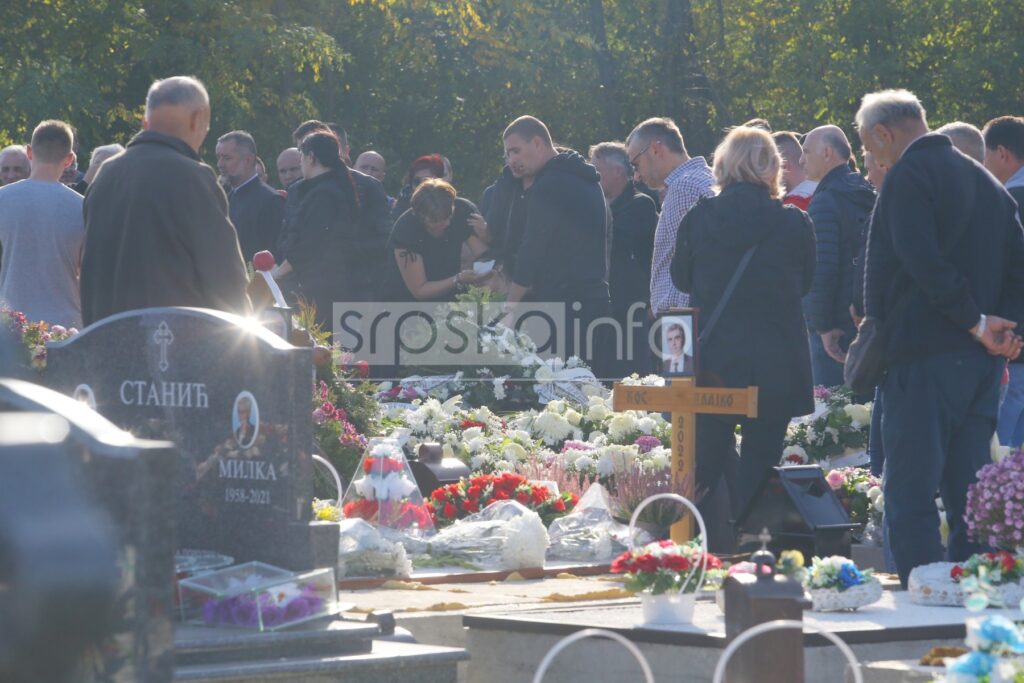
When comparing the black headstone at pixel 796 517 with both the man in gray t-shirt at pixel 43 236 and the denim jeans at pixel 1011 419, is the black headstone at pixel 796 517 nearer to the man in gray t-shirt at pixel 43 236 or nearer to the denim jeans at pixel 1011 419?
the denim jeans at pixel 1011 419

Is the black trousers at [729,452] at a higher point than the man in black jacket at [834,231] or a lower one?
lower

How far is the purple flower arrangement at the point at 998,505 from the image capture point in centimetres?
670

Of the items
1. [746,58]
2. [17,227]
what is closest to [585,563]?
[17,227]

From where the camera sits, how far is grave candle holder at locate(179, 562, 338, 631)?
5480 mm

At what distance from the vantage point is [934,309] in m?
6.97

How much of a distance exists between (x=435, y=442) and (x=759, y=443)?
2.57 meters

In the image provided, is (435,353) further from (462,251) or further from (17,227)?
(17,227)

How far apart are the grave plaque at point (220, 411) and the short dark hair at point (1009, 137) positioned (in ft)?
15.9

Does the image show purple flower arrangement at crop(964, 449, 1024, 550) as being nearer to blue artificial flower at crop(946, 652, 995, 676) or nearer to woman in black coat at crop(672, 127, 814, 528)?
woman in black coat at crop(672, 127, 814, 528)

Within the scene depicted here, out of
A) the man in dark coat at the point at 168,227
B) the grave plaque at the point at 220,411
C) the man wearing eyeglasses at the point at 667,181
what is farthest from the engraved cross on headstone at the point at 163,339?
the man wearing eyeglasses at the point at 667,181

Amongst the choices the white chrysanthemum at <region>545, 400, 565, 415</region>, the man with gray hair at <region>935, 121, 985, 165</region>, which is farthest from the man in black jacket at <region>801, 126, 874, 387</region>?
the white chrysanthemum at <region>545, 400, 565, 415</region>

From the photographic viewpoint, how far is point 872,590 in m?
6.49

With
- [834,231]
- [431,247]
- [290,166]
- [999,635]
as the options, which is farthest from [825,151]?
[999,635]

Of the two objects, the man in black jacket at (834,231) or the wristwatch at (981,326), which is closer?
the wristwatch at (981,326)
